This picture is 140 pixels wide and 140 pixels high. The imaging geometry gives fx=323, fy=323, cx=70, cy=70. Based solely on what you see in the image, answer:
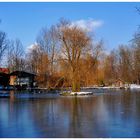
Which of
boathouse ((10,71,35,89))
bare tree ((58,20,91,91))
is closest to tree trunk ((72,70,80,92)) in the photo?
bare tree ((58,20,91,91))

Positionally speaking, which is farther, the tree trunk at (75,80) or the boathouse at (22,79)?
the boathouse at (22,79)

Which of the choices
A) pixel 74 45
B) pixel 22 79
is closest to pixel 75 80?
pixel 74 45

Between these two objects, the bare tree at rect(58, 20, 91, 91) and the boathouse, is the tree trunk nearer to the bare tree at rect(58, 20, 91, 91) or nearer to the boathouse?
the bare tree at rect(58, 20, 91, 91)

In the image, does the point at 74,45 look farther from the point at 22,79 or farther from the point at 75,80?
the point at 22,79

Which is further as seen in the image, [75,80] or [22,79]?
[22,79]

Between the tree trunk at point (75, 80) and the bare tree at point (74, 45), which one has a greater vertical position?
the bare tree at point (74, 45)

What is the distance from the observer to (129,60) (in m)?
86.7

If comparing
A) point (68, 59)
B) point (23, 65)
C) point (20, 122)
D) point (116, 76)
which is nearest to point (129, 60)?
point (116, 76)

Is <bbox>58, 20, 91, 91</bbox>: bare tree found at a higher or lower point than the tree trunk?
higher

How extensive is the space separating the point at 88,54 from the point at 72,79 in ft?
13.1

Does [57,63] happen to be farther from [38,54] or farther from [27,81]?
[27,81]

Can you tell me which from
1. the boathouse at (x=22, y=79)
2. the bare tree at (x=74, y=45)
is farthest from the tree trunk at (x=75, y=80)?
the boathouse at (x=22, y=79)

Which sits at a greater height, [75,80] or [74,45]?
[74,45]

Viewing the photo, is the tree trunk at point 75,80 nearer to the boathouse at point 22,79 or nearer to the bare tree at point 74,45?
the bare tree at point 74,45
